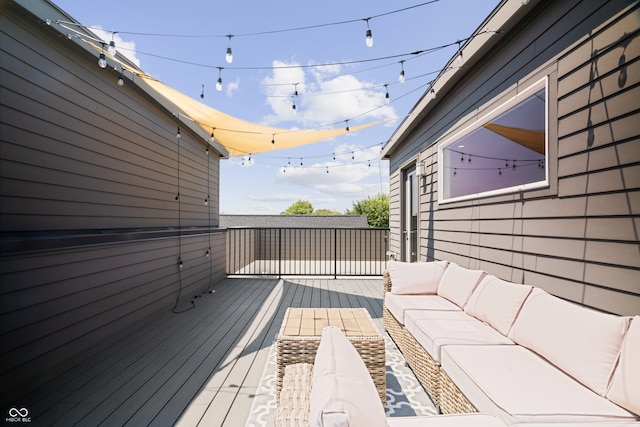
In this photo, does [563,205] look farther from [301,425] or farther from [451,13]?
[451,13]

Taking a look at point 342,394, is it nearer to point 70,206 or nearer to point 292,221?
point 70,206

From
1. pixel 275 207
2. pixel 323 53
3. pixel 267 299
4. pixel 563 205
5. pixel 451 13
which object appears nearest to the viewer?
pixel 563 205

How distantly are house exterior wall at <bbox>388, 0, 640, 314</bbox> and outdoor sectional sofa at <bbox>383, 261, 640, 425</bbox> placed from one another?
0.28 metres

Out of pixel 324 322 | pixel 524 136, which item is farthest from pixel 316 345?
pixel 524 136

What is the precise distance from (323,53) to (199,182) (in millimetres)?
3359

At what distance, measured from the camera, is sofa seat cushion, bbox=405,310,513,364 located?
1.98 meters

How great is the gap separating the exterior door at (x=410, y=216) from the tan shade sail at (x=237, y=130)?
4.81 feet

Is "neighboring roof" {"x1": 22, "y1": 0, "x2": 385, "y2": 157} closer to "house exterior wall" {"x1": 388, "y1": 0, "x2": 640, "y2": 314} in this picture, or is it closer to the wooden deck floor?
"house exterior wall" {"x1": 388, "y1": 0, "x2": 640, "y2": 314}

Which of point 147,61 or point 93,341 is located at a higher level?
point 147,61

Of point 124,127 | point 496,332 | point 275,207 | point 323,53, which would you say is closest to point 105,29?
point 124,127

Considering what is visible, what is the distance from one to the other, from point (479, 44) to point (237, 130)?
3.47 meters

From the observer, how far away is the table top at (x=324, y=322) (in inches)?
81.7

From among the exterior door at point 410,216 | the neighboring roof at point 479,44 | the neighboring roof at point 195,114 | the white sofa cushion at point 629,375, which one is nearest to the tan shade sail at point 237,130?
the neighboring roof at point 195,114

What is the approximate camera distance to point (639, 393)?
3.92 ft
